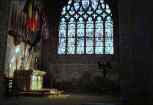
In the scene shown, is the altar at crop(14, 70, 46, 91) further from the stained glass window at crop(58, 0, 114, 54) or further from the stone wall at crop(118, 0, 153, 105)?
the stone wall at crop(118, 0, 153, 105)

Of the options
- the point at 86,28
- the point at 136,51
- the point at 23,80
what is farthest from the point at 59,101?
the point at 86,28

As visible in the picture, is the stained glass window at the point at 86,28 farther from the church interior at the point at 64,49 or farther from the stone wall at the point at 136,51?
the stone wall at the point at 136,51

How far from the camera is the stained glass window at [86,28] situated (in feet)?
55.6

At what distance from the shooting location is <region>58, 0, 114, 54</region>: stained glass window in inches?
667

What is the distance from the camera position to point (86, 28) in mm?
17281

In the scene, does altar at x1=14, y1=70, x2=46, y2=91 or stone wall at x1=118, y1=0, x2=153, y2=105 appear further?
altar at x1=14, y1=70, x2=46, y2=91

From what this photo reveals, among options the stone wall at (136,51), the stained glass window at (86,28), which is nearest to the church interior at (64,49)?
the stained glass window at (86,28)

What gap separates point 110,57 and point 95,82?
1.82 meters

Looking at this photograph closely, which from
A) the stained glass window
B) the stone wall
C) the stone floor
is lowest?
the stone floor

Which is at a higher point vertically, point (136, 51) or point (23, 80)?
point (136, 51)

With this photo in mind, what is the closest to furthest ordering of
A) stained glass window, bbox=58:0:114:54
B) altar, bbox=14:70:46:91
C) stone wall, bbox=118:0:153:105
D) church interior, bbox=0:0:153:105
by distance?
stone wall, bbox=118:0:153:105
altar, bbox=14:70:46:91
church interior, bbox=0:0:153:105
stained glass window, bbox=58:0:114:54

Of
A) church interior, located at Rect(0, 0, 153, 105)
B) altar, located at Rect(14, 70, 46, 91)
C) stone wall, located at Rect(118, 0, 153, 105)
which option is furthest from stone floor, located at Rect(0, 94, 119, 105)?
altar, located at Rect(14, 70, 46, 91)

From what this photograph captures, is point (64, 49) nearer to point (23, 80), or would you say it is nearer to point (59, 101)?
point (23, 80)

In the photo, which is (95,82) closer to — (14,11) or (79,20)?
(79,20)
